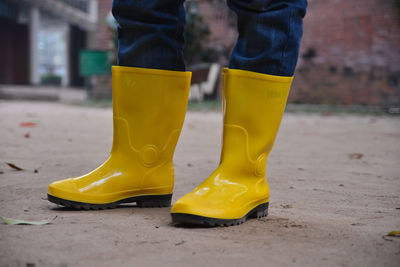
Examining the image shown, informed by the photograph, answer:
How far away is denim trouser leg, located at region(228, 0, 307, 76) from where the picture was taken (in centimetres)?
100

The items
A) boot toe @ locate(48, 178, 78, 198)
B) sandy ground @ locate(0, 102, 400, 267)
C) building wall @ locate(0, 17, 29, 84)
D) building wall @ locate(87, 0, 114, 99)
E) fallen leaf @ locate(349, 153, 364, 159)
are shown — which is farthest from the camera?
building wall @ locate(0, 17, 29, 84)

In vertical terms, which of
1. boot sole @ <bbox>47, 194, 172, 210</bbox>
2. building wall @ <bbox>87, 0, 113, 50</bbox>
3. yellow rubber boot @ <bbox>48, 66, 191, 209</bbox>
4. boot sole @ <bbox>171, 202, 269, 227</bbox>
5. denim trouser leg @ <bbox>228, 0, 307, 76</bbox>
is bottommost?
boot sole @ <bbox>47, 194, 172, 210</bbox>

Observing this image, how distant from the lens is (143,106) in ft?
3.75

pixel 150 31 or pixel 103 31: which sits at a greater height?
pixel 103 31

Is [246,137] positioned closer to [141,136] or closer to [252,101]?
[252,101]

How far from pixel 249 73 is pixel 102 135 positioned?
199 cm

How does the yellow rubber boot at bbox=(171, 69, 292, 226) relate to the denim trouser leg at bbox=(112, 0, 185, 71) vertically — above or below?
below

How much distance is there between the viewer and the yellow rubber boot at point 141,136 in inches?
44.4

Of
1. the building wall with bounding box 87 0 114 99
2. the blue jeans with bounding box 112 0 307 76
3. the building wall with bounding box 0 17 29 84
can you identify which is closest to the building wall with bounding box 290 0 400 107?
the building wall with bounding box 87 0 114 99

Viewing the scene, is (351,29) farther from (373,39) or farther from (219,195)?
(219,195)

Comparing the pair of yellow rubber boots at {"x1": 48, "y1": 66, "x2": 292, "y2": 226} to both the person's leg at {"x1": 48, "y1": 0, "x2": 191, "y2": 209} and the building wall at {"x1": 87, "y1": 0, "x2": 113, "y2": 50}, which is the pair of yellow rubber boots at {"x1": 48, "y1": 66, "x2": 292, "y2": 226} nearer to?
the person's leg at {"x1": 48, "y1": 0, "x2": 191, "y2": 209}

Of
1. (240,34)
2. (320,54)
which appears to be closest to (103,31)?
(320,54)

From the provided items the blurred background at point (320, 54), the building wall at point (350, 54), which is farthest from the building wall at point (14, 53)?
the building wall at point (350, 54)

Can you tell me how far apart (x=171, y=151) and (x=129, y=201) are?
0.17m
